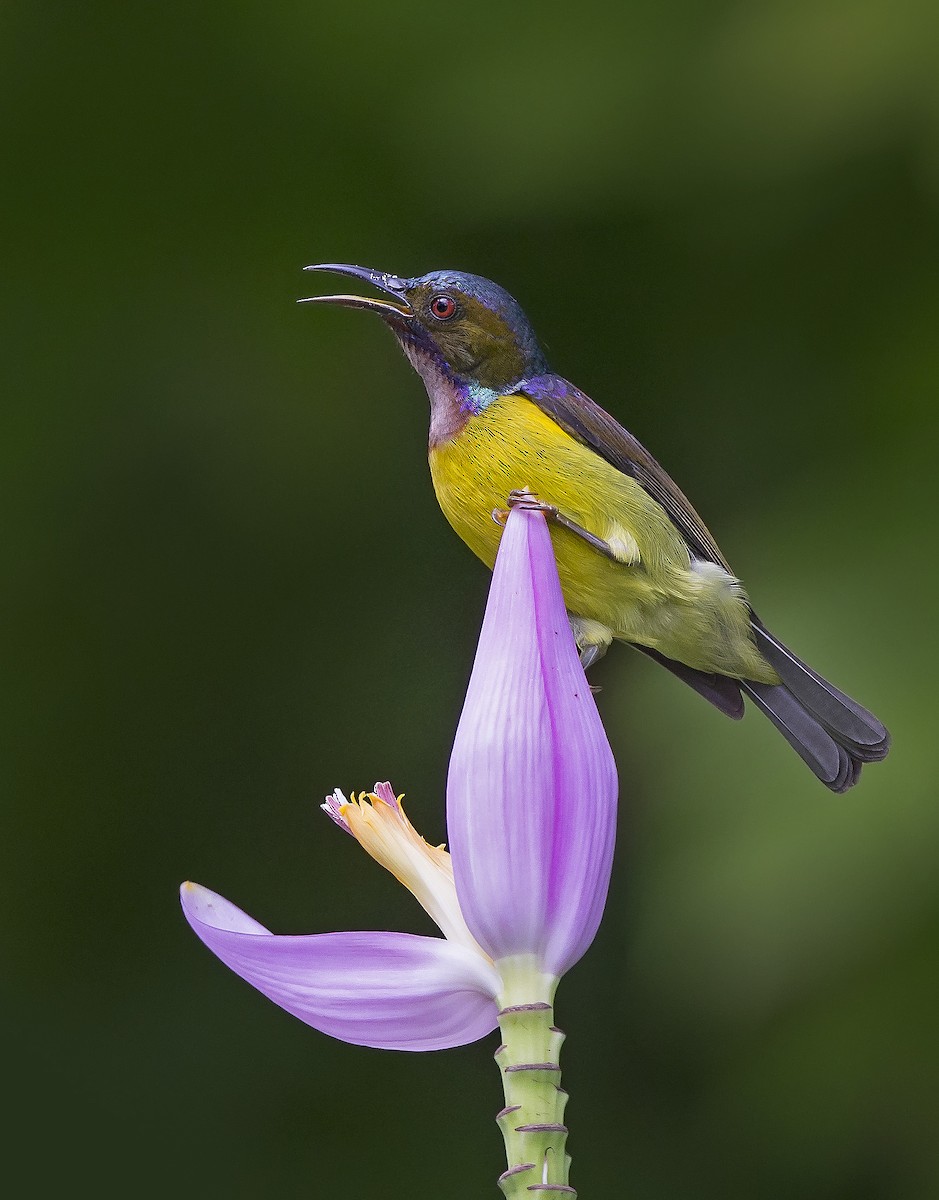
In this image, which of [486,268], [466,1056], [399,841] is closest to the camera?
[399,841]

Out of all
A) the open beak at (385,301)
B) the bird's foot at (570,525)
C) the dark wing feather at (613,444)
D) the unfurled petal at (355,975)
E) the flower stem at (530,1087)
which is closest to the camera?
the flower stem at (530,1087)

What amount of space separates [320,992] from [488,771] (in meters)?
0.19

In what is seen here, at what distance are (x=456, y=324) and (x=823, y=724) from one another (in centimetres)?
65

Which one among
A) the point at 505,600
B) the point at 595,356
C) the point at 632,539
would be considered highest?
the point at 595,356

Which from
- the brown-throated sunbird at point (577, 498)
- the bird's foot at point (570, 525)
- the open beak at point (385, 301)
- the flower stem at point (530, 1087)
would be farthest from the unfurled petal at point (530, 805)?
the open beak at point (385, 301)

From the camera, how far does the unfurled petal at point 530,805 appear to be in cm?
92

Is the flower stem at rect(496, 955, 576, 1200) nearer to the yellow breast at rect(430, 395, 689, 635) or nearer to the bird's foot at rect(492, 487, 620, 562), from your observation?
the bird's foot at rect(492, 487, 620, 562)

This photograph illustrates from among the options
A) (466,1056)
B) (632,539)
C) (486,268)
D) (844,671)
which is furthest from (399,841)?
(486,268)

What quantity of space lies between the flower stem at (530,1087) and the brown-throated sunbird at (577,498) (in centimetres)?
81

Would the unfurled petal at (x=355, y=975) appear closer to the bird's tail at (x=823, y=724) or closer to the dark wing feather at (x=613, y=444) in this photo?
the bird's tail at (x=823, y=724)

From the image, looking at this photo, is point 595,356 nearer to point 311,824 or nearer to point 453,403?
point 311,824

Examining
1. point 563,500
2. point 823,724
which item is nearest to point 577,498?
point 563,500

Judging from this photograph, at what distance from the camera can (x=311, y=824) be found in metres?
3.28

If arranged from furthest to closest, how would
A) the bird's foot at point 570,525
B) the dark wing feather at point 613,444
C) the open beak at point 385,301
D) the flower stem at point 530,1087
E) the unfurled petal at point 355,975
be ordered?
1. the dark wing feather at point 613,444
2. the open beak at point 385,301
3. the bird's foot at point 570,525
4. the unfurled petal at point 355,975
5. the flower stem at point 530,1087
